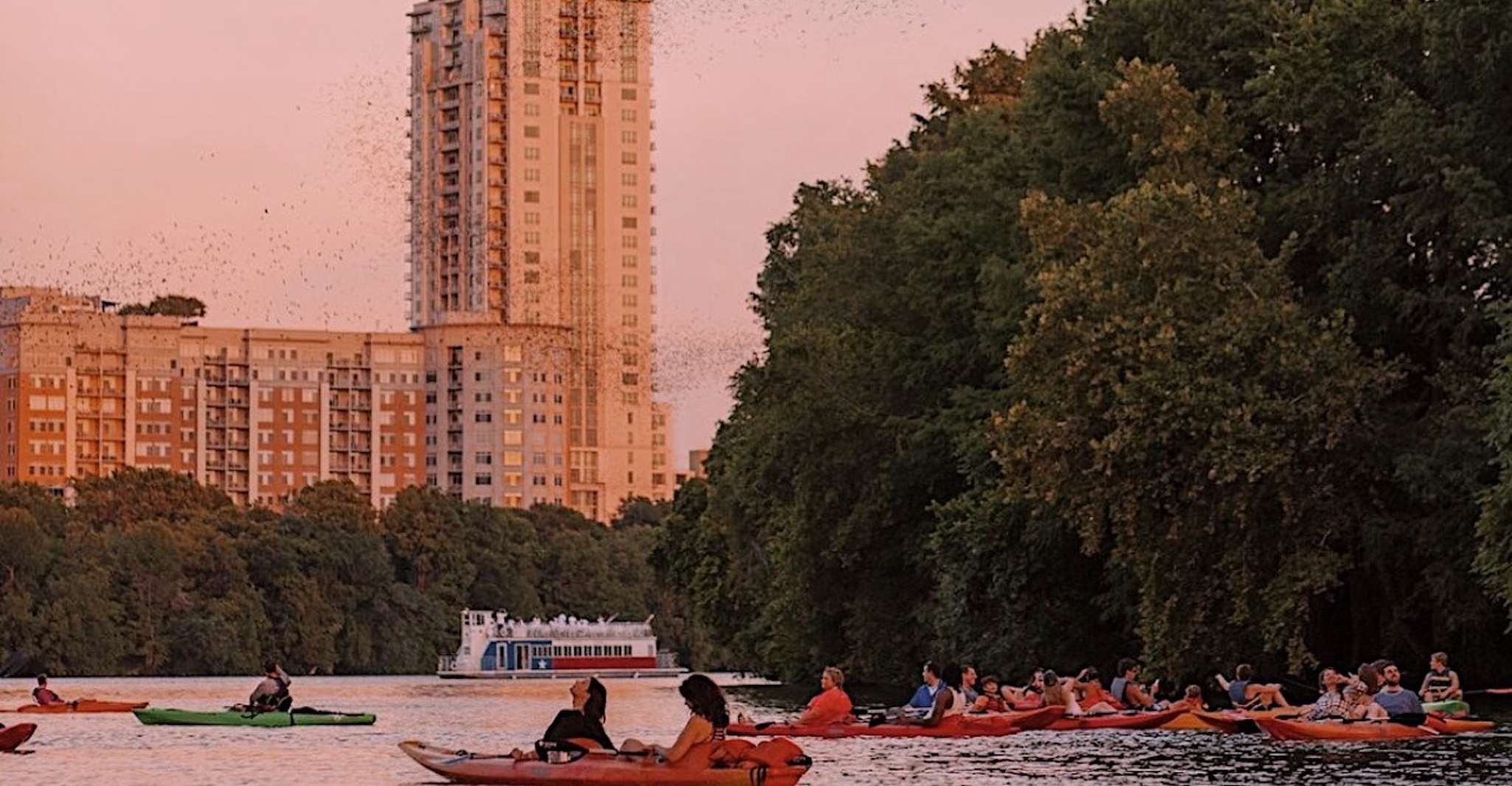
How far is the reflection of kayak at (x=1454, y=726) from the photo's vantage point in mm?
47719

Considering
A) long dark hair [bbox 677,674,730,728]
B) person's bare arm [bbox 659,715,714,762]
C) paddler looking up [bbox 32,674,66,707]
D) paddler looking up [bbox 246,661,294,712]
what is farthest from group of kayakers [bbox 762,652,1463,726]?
paddler looking up [bbox 32,674,66,707]

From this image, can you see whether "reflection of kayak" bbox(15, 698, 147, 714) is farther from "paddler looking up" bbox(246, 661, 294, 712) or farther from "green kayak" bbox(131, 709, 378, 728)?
"paddler looking up" bbox(246, 661, 294, 712)

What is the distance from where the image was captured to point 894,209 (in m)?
78.0

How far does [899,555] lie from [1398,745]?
3102cm

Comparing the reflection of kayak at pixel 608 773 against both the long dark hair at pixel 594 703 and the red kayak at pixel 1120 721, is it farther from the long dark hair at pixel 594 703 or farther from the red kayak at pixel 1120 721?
the red kayak at pixel 1120 721

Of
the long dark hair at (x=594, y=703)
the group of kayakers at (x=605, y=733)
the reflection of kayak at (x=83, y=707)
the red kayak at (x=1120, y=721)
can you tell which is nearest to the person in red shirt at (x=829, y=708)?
the red kayak at (x=1120, y=721)

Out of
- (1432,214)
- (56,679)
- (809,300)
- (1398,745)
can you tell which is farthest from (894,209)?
(56,679)

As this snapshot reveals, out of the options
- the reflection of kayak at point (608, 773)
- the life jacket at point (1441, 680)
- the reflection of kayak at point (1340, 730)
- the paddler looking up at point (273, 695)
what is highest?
the paddler looking up at point (273, 695)

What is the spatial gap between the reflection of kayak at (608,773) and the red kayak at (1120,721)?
15.7m

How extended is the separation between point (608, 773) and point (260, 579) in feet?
453

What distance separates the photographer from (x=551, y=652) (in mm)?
163750

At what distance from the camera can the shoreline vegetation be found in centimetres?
5666

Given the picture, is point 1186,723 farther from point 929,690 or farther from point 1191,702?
point 929,690

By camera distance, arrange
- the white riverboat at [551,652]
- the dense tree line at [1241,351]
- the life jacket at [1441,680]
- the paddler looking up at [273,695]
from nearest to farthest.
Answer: the life jacket at [1441,680] → the dense tree line at [1241,351] → the paddler looking up at [273,695] → the white riverboat at [551,652]
